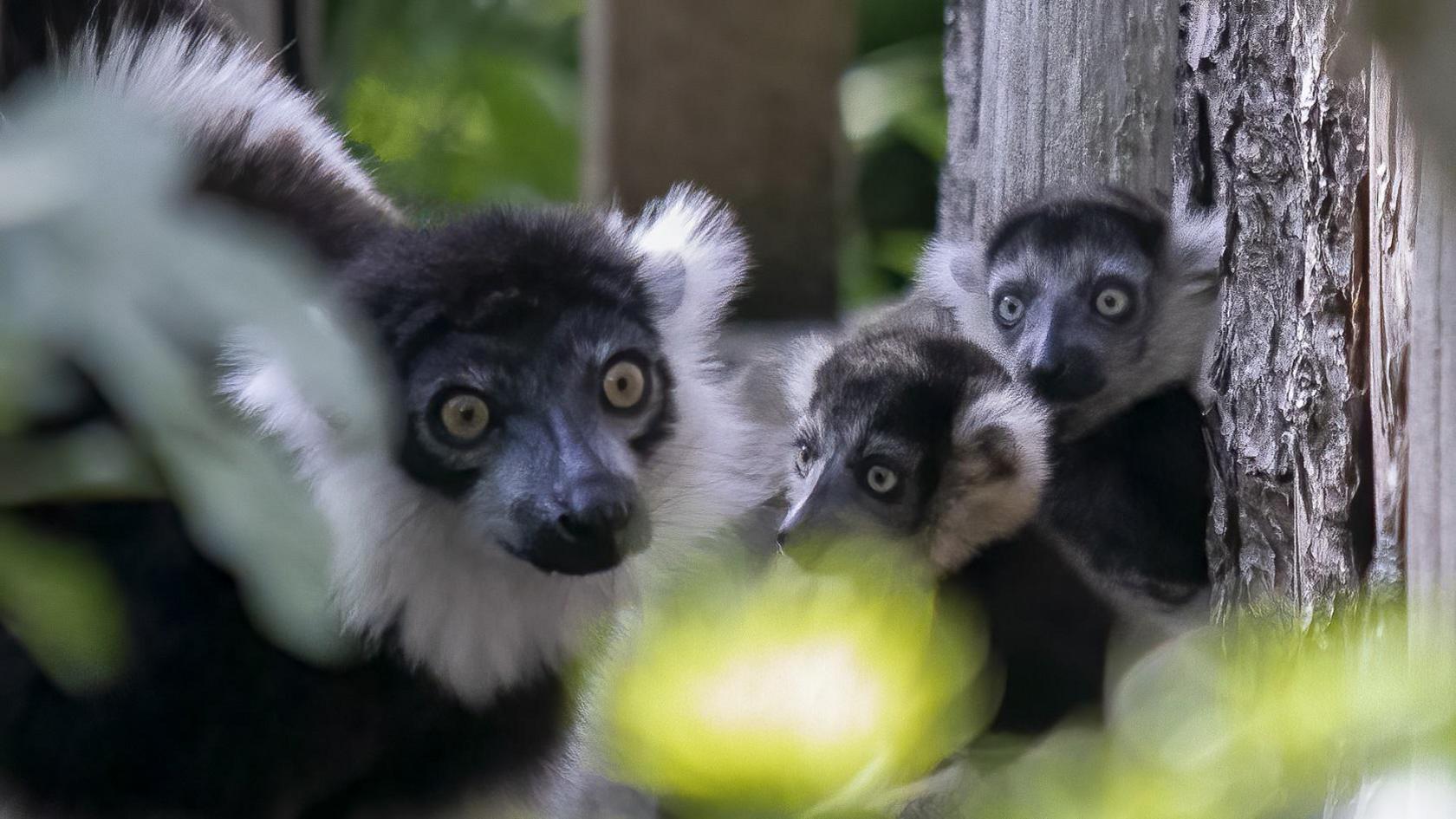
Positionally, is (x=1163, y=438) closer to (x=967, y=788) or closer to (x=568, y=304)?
(x=568, y=304)

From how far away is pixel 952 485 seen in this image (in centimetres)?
300

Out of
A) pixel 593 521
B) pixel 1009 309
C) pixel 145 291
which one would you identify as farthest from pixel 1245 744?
pixel 1009 309

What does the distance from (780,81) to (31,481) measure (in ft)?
16.3

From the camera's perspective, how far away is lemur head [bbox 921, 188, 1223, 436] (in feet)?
11.2

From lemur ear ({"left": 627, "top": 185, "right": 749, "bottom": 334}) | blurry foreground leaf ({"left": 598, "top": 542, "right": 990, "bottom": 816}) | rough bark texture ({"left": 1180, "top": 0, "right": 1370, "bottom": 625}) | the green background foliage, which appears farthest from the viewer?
the green background foliage

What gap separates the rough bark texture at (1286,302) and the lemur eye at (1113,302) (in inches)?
18.4

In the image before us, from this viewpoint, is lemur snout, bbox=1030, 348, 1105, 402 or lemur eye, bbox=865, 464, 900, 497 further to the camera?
lemur snout, bbox=1030, 348, 1105, 402

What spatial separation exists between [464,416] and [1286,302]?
5.05 feet

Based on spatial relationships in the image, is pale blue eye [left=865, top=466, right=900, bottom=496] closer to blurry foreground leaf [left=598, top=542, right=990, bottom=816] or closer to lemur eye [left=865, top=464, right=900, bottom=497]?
lemur eye [left=865, top=464, right=900, bottom=497]

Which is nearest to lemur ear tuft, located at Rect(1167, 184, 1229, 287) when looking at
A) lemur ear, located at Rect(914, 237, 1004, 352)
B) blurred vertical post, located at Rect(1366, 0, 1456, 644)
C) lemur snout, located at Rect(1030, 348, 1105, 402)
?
lemur snout, located at Rect(1030, 348, 1105, 402)

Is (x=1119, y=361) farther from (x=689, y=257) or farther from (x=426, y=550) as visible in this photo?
(x=426, y=550)

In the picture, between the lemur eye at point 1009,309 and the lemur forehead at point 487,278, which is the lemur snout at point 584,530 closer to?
the lemur forehead at point 487,278

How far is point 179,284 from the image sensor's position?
936 millimetres

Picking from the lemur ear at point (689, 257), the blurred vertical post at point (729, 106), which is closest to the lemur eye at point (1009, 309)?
the lemur ear at point (689, 257)
